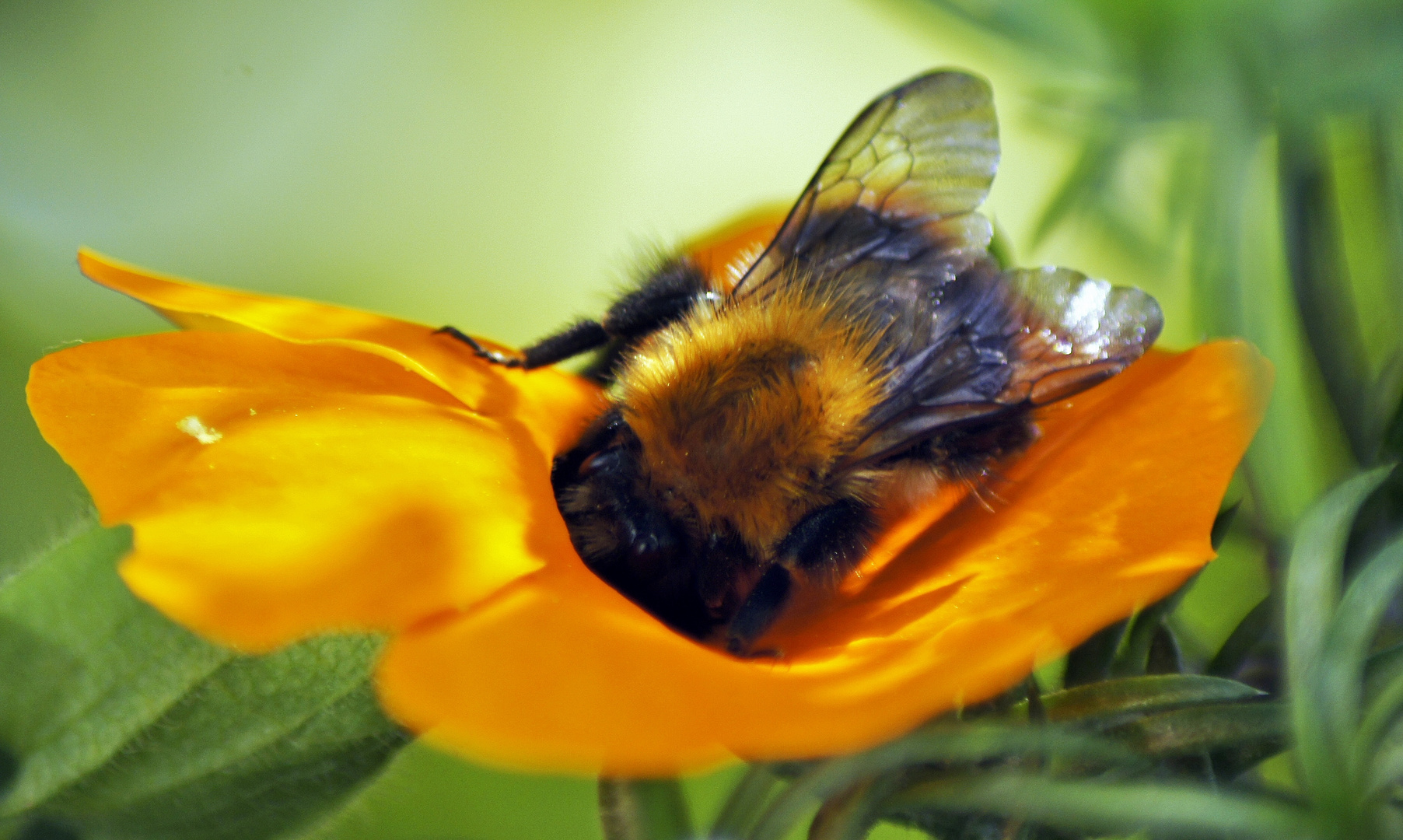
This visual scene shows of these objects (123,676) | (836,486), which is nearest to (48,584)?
(123,676)

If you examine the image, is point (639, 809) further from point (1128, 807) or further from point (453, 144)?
point (453, 144)

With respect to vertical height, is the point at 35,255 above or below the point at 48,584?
below

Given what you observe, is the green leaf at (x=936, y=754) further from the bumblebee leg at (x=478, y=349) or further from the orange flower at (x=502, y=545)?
the bumblebee leg at (x=478, y=349)

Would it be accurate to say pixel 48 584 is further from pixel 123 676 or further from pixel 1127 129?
pixel 1127 129

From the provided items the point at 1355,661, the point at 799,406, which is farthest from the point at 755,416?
the point at 1355,661

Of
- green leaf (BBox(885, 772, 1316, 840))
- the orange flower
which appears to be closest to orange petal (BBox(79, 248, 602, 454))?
the orange flower

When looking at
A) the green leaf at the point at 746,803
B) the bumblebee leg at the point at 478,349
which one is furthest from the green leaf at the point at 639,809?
the bumblebee leg at the point at 478,349

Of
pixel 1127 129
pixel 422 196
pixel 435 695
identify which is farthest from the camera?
pixel 422 196
